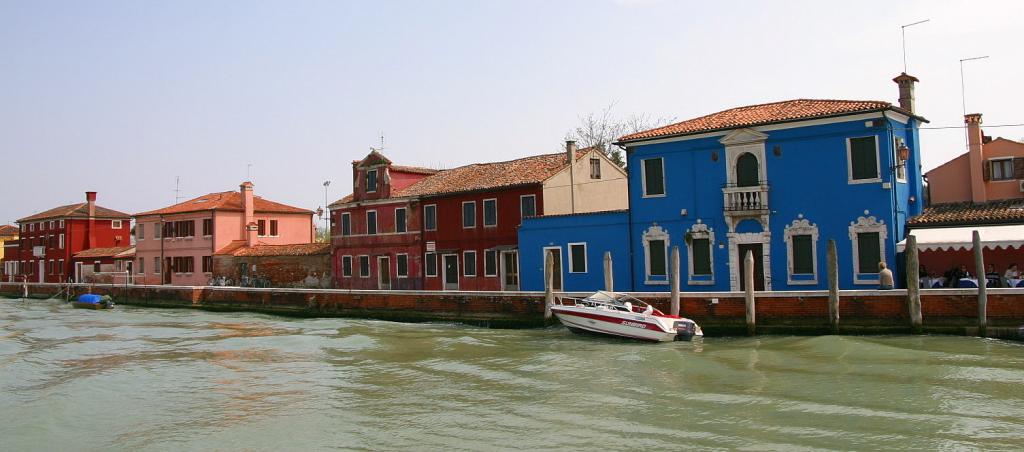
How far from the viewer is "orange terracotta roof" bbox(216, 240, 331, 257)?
128ft

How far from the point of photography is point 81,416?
12984mm

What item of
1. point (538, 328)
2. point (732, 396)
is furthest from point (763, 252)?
point (732, 396)

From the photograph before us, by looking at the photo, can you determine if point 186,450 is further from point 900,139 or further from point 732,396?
point 900,139

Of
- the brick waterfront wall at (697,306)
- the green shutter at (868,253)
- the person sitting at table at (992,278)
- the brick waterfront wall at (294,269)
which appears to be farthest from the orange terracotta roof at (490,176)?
the person sitting at table at (992,278)

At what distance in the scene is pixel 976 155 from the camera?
971 inches

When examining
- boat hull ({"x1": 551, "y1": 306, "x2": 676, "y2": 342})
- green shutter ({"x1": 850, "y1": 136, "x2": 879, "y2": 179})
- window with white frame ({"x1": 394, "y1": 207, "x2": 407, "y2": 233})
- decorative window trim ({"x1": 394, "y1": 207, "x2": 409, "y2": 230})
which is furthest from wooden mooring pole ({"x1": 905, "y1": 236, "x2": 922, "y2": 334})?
window with white frame ({"x1": 394, "y1": 207, "x2": 407, "y2": 233})

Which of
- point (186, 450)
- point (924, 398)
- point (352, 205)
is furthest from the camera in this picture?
point (352, 205)

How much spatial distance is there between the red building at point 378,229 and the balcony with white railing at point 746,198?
1576cm

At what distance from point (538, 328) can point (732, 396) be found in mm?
10259

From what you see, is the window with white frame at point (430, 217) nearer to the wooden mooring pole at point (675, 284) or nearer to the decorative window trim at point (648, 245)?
the decorative window trim at point (648, 245)

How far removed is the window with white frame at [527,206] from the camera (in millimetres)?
30188

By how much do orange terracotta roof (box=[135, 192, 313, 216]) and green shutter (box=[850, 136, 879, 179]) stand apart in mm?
33813

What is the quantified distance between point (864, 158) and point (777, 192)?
2356 millimetres

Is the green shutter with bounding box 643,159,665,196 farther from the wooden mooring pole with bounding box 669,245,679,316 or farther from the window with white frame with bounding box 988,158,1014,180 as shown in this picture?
the window with white frame with bounding box 988,158,1014,180
